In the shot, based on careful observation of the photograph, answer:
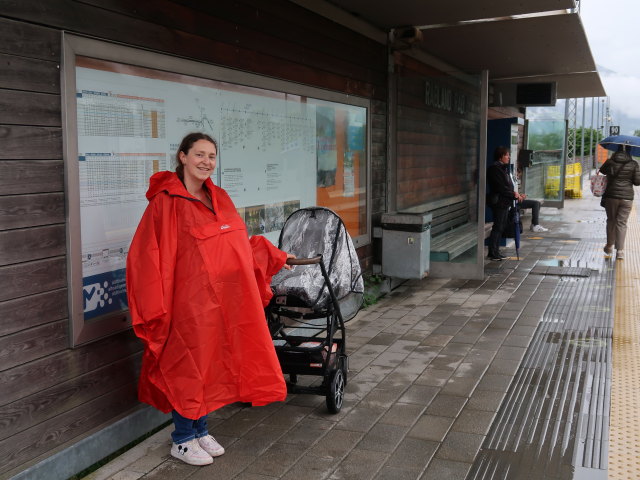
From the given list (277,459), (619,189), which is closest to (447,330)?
(277,459)

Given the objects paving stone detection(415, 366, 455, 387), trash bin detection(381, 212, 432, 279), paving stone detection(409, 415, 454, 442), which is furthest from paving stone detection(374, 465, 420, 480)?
trash bin detection(381, 212, 432, 279)

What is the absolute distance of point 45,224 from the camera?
328 centimetres

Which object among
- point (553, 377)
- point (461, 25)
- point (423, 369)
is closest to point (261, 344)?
point (423, 369)

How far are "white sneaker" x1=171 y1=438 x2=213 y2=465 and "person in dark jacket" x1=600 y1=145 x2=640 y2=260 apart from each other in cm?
807

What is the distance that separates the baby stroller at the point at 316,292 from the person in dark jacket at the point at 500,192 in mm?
5970

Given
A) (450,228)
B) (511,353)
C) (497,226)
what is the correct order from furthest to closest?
1. (497,226)
2. (450,228)
3. (511,353)

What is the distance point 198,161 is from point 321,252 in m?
1.14

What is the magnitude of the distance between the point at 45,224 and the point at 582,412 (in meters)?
3.16

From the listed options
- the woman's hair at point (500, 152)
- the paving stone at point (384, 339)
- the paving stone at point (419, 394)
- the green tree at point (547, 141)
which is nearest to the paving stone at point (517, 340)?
the paving stone at point (384, 339)

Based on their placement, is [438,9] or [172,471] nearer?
[172,471]

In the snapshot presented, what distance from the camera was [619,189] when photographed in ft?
32.7

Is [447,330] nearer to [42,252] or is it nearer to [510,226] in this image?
[42,252]

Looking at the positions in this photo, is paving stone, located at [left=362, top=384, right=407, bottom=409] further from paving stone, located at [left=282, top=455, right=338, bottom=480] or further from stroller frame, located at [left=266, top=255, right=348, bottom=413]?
paving stone, located at [left=282, top=455, right=338, bottom=480]

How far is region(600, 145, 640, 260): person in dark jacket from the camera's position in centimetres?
984
